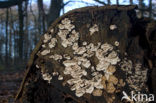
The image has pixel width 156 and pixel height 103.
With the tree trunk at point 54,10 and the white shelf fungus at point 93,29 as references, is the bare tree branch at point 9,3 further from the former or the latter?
the white shelf fungus at point 93,29

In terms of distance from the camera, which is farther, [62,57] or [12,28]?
[12,28]

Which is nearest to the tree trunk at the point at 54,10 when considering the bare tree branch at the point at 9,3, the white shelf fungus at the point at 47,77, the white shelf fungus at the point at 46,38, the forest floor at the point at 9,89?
the bare tree branch at the point at 9,3

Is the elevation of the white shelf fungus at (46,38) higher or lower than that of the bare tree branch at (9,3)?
lower

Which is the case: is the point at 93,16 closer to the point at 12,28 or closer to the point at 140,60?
the point at 140,60

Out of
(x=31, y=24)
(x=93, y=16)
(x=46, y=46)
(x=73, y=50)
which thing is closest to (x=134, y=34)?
(x=93, y=16)

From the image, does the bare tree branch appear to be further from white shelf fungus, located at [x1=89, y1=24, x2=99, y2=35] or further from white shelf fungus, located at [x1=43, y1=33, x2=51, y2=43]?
white shelf fungus, located at [x1=89, y1=24, x2=99, y2=35]

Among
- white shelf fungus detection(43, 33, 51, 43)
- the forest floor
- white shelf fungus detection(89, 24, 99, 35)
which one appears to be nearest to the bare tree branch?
the forest floor

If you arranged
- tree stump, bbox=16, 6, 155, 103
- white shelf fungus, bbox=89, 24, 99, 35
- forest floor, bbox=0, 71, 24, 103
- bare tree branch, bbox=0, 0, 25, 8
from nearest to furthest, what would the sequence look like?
tree stump, bbox=16, 6, 155, 103, white shelf fungus, bbox=89, 24, 99, 35, forest floor, bbox=0, 71, 24, 103, bare tree branch, bbox=0, 0, 25, 8

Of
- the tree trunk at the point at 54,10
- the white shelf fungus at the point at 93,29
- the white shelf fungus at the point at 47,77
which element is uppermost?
the tree trunk at the point at 54,10
